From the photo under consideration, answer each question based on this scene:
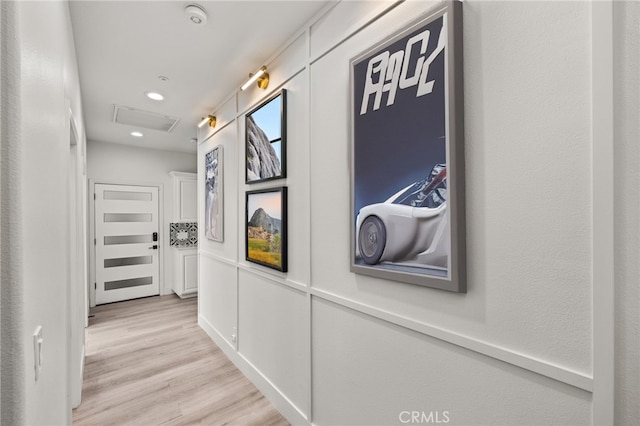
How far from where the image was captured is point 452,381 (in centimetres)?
112

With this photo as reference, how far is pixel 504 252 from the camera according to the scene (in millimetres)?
979

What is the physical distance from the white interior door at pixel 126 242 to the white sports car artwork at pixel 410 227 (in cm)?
477

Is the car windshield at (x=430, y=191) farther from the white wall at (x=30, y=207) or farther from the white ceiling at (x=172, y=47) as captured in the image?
the white ceiling at (x=172, y=47)

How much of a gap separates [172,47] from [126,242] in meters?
3.92

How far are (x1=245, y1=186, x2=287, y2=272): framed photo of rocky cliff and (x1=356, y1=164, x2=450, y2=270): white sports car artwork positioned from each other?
2.44 ft

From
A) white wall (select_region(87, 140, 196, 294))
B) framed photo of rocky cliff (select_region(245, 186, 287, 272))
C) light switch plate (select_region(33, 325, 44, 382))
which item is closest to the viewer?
light switch plate (select_region(33, 325, 44, 382))

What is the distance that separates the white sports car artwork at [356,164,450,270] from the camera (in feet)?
3.64

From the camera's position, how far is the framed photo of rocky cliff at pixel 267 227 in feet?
6.66

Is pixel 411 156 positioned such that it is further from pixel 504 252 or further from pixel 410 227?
pixel 504 252

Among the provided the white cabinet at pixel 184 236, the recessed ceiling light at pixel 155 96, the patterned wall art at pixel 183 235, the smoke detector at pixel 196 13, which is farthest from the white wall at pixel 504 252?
the patterned wall art at pixel 183 235

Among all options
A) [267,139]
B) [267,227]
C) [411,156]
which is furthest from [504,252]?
[267,139]

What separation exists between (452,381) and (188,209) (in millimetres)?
5166

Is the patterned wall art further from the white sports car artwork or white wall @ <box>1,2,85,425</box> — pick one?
the white sports car artwork

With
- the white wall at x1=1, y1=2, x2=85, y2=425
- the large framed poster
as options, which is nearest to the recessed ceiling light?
the white wall at x1=1, y1=2, x2=85, y2=425
